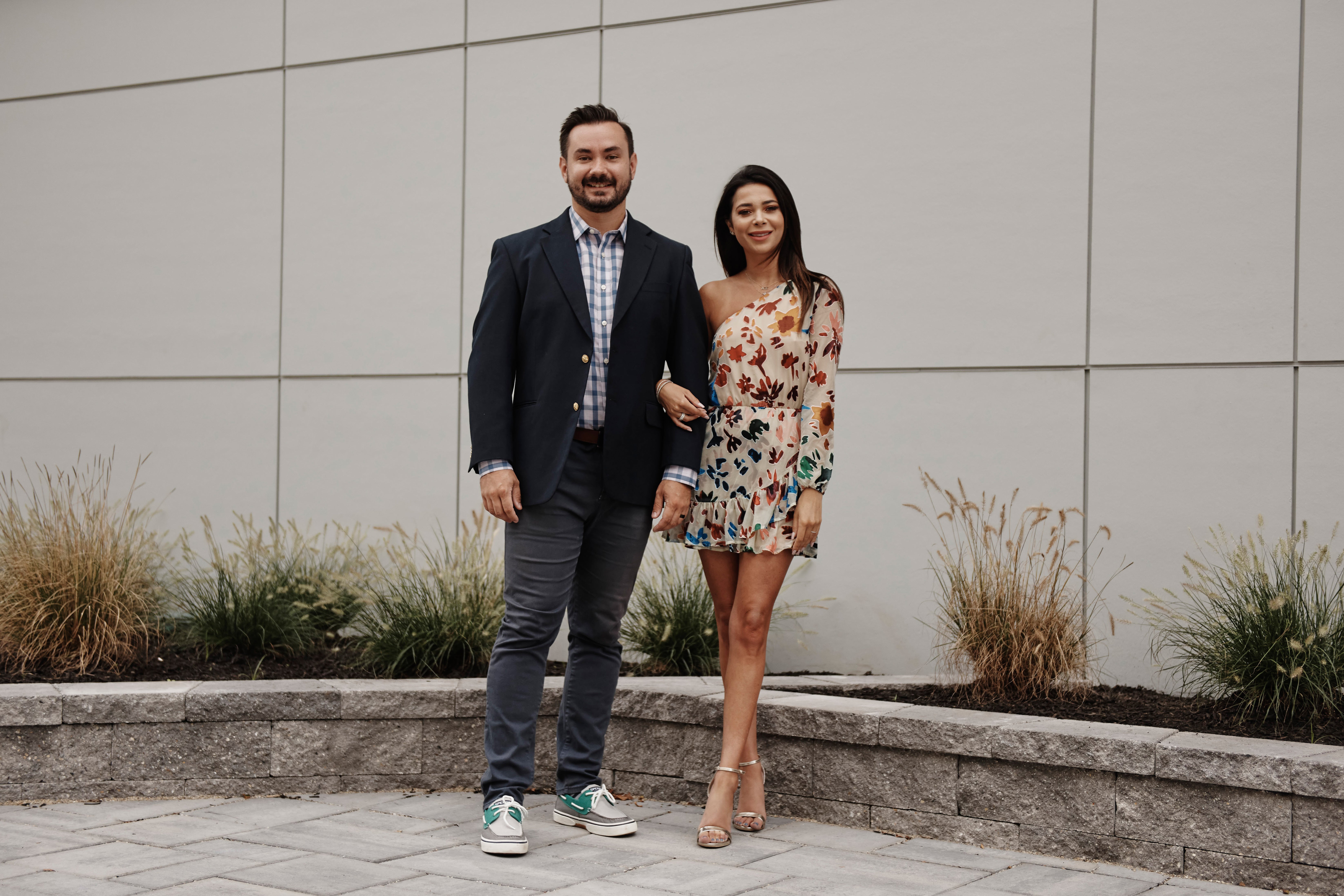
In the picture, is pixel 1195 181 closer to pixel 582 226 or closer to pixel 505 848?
pixel 582 226

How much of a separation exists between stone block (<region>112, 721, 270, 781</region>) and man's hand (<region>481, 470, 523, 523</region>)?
1.39 m

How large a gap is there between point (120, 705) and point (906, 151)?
3985mm

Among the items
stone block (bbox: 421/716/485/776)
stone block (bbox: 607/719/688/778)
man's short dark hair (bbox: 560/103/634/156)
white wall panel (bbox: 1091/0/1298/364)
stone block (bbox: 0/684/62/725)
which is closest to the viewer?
man's short dark hair (bbox: 560/103/634/156)

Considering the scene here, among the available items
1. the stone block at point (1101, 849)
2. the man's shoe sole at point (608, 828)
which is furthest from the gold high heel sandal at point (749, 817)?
the stone block at point (1101, 849)

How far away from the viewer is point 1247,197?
4953 millimetres

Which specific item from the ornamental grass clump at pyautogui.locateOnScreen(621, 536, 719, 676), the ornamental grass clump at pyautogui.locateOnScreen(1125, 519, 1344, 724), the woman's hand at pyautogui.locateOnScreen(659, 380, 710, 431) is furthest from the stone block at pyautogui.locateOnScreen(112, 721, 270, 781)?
the ornamental grass clump at pyautogui.locateOnScreen(1125, 519, 1344, 724)

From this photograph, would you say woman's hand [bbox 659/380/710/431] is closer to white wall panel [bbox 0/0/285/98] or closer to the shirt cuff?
the shirt cuff

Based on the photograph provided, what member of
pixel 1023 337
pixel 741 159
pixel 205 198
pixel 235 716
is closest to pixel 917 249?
pixel 1023 337

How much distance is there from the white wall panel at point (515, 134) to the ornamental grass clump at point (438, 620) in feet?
5.07

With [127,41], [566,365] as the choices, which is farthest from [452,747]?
[127,41]

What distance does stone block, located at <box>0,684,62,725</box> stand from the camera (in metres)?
4.17

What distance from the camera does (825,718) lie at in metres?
4.02

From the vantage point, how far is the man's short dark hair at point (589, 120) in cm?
369

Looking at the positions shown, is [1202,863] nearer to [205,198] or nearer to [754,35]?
[754,35]
